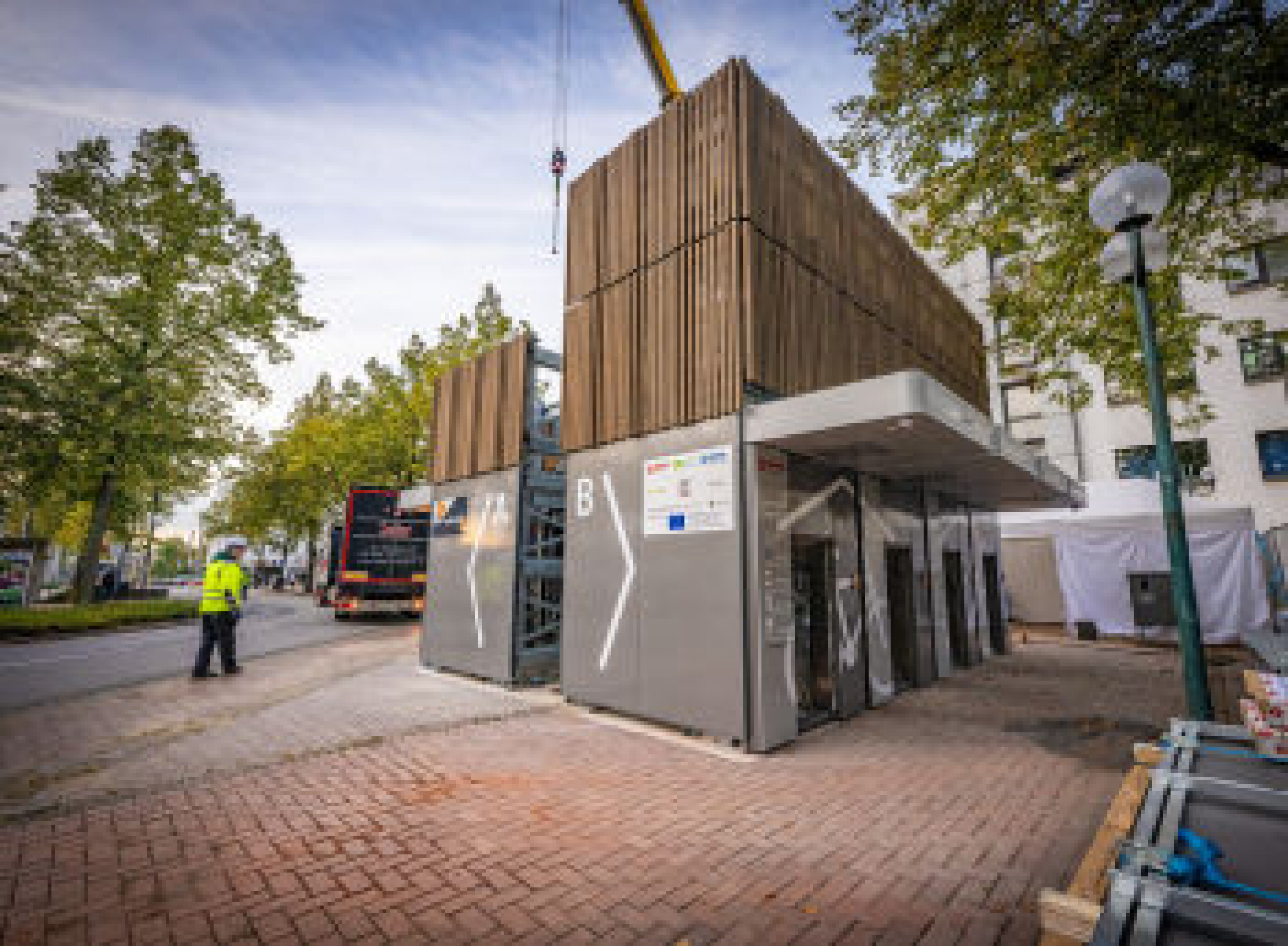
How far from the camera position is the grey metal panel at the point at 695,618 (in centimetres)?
652

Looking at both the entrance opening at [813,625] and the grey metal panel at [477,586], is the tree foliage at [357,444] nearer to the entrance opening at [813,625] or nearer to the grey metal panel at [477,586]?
the grey metal panel at [477,586]

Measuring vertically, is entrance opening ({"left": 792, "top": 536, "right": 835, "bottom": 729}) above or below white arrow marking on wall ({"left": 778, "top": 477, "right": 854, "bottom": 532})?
below

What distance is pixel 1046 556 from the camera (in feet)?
60.7

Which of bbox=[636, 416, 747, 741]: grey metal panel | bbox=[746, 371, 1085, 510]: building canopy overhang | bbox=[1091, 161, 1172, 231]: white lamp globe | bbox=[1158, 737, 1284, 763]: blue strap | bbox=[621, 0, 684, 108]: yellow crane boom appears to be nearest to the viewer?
bbox=[1158, 737, 1284, 763]: blue strap

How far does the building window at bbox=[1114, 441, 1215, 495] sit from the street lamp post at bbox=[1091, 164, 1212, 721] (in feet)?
56.8

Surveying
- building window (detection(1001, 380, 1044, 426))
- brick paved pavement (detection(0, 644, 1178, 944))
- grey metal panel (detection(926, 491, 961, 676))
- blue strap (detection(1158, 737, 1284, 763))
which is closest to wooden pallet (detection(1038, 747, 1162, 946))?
brick paved pavement (detection(0, 644, 1178, 944))

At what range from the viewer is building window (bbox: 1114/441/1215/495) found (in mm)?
18844

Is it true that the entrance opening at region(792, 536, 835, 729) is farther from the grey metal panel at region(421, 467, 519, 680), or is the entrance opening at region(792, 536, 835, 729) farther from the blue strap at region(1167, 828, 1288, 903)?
the blue strap at region(1167, 828, 1288, 903)

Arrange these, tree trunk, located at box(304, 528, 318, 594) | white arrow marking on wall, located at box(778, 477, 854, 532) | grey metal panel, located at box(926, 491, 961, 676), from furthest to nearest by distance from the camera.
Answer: tree trunk, located at box(304, 528, 318, 594) → grey metal panel, located at box(926, 491, 961, 676) → white arrow marking on wall, located at box(778, 477, 854, 532)

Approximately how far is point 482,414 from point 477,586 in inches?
132

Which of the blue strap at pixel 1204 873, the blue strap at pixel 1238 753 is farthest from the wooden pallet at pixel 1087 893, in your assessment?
the blue strap at pixel 1238 753

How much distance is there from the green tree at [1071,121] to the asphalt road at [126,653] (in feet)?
50.4

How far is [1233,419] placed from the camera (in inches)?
→ 730

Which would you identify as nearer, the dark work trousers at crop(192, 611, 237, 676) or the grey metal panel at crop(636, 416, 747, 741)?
the grey metal panel at crop(636, 416, 747, 741)
